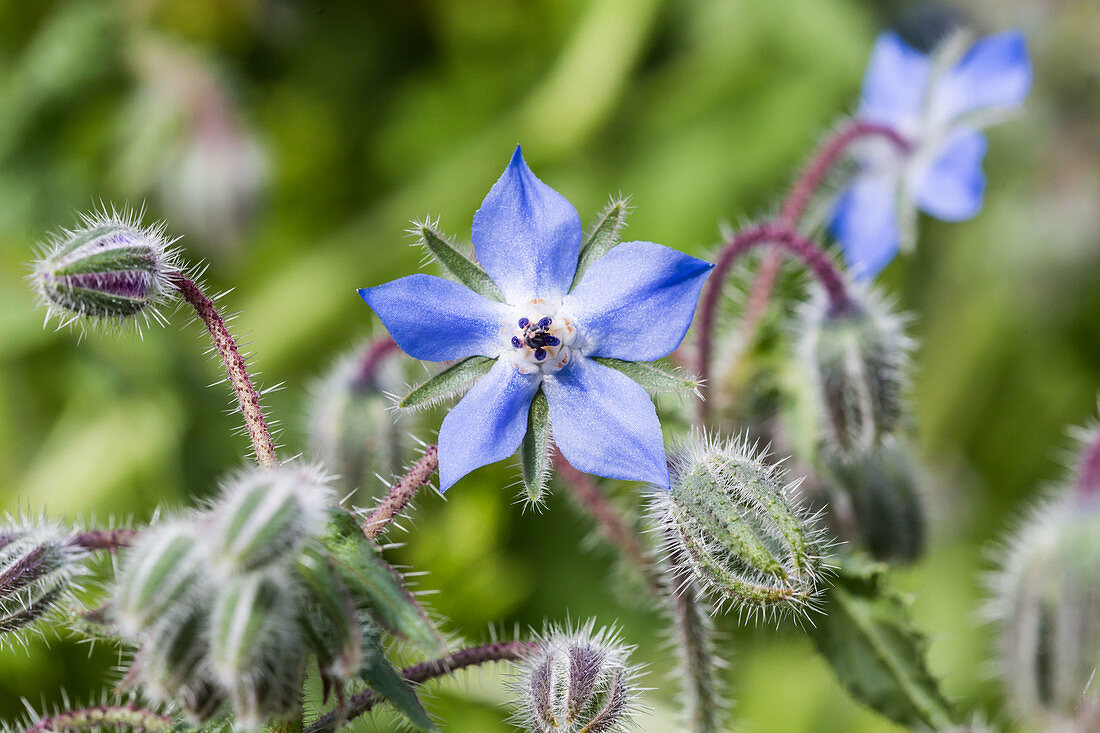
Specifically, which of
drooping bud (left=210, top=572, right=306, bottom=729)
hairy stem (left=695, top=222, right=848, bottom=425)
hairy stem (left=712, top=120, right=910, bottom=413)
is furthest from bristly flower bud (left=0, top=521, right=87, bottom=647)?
hairy stem (left=712, top=120, right=910, bottom=413)

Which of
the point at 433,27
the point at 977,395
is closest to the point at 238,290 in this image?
the point at 433,27

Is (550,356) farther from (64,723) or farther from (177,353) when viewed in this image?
(177,353)

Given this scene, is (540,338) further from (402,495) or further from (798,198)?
(798,198)

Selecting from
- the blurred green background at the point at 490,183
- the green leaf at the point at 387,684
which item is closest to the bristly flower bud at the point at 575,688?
the green leaf at the point at 387,684

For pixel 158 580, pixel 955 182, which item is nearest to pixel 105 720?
pixel 158 580

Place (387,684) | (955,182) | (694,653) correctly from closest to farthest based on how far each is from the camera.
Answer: (387,684), (694,653), (955,182)
